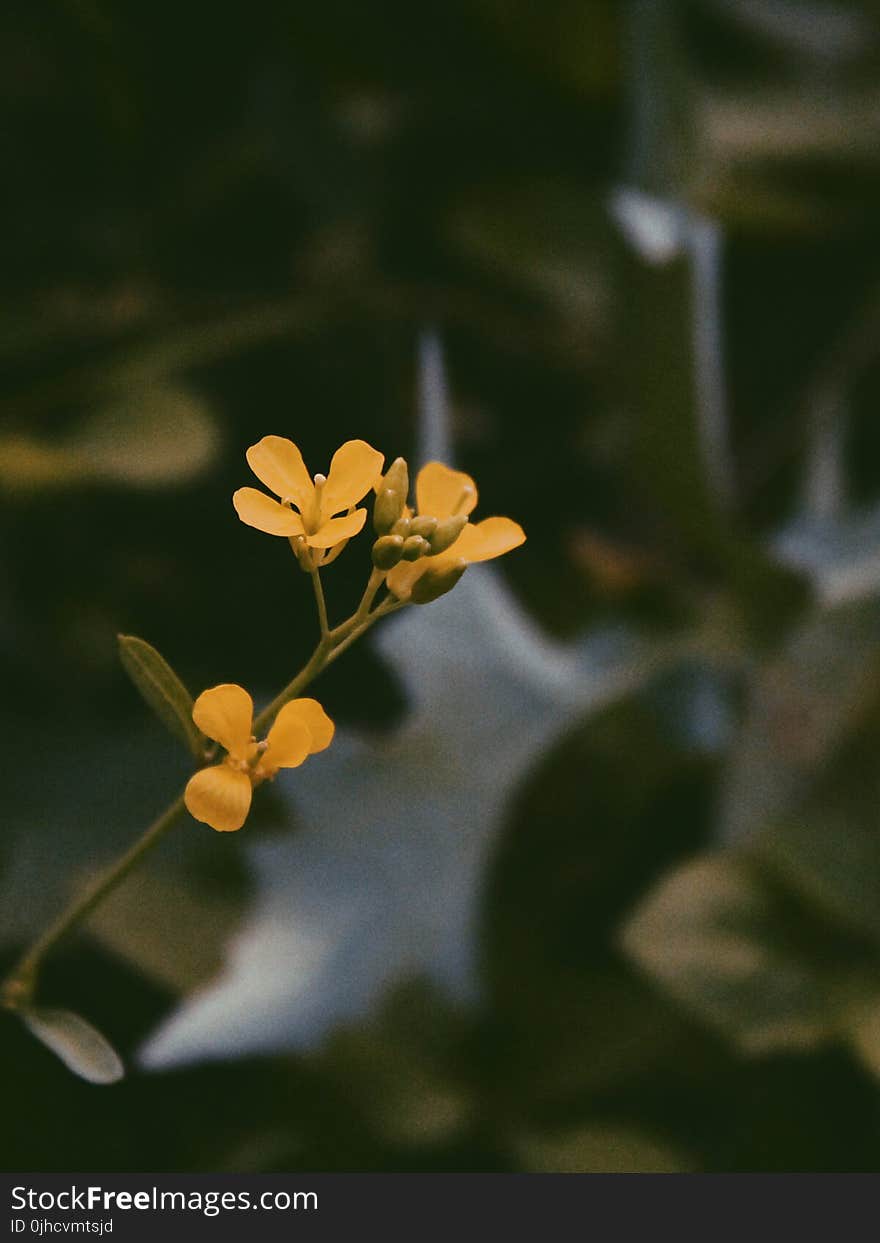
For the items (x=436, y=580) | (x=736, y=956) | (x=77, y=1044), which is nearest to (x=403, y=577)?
(x=436, y=580)

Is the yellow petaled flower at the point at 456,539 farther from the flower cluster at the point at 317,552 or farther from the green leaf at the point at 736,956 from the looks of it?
the green leaf at the point at 736,956

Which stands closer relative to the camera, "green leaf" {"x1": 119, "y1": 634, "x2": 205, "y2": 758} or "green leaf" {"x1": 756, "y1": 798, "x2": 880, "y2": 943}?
"green leaf" {"x1": 119, "y1": 634, "x2": 205, "y2": 758}

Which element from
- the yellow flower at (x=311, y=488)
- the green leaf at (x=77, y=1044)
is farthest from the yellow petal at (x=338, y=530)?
the green leaf at (x=77, y=1044)

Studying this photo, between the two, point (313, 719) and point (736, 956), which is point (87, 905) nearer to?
point (313, 719)

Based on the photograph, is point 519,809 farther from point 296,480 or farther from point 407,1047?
point 296,480

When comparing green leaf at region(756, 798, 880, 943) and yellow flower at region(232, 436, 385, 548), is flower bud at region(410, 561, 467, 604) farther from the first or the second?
green leaf at region(756, 798, 880, 943)

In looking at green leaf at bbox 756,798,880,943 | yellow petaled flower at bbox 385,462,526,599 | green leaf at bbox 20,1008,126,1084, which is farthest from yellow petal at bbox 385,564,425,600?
green leaf at bbox 756,798,880,943
